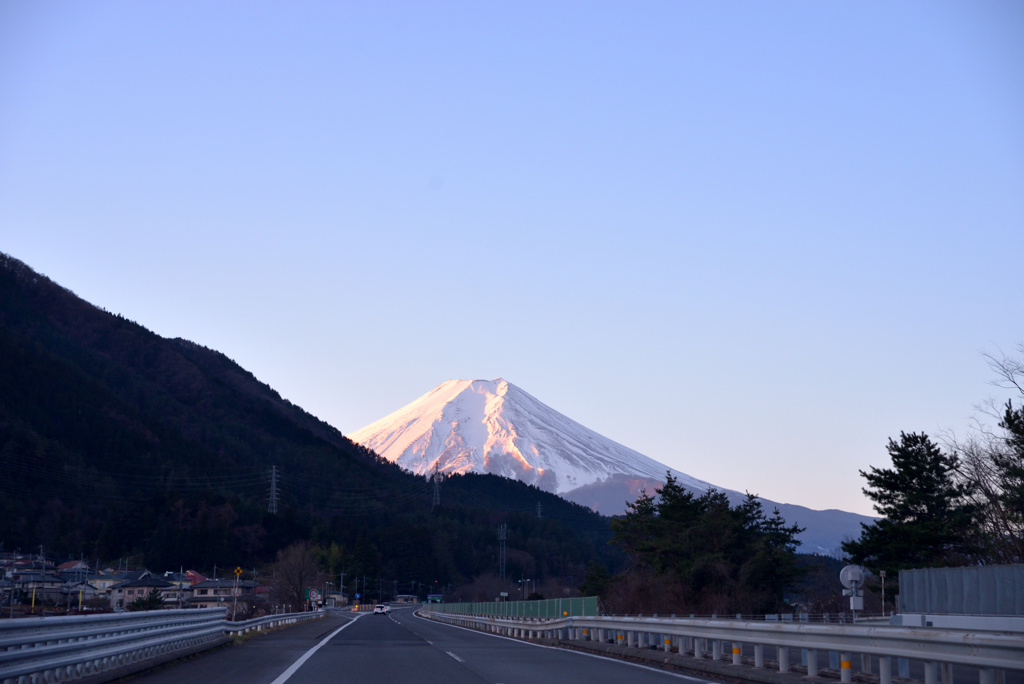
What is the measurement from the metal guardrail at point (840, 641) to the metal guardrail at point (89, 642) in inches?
326

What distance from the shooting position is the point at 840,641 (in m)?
10.0

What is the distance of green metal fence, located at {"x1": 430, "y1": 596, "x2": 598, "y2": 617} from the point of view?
77.2 feet

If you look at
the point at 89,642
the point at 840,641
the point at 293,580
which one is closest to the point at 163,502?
the point at 293,580

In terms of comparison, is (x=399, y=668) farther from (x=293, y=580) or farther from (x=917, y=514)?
(x=293, y=580)

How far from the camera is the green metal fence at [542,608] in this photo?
2353cm

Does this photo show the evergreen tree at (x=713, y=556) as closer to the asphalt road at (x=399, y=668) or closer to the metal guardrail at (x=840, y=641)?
the metal guardrail at (x=840, y=641)

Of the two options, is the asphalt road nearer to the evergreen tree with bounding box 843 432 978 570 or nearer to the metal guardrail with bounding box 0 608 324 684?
the metal guardrail with bounding box 0 608 324 684

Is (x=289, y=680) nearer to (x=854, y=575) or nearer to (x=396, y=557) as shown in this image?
(x=854, y=575)

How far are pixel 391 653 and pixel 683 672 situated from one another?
6816 millimetres

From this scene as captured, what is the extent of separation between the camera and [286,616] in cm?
4075

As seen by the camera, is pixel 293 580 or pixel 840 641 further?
pixel 293 580

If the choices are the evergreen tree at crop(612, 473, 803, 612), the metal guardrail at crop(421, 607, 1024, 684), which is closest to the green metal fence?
the metal guardrail at crop(421, 607, 1024, 684)

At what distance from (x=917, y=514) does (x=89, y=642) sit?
43565 millimetres

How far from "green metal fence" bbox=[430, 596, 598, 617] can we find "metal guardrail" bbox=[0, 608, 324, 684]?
9.43 m
